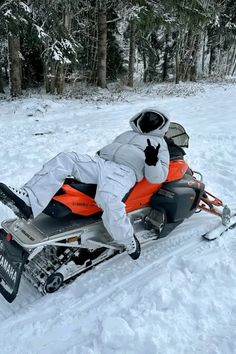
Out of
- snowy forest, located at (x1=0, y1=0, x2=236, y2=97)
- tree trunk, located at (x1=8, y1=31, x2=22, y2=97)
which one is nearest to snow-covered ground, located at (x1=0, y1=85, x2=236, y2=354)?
snowy forest, located at (x1=0, y1=0, x2=236, y2=97)

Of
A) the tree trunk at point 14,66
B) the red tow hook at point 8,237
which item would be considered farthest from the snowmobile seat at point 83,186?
the tree trunk at point 14,66

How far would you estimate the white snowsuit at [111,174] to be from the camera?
3025 millimetres

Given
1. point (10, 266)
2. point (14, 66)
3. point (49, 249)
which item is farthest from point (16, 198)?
point (14, 66)

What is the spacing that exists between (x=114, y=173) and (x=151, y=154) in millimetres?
372

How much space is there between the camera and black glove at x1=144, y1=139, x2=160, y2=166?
328cm

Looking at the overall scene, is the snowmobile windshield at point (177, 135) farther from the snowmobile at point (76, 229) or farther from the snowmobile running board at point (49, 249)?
the snowmobile running board at point (49, 249)

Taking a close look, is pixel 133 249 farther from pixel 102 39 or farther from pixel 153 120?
pixel 102 39

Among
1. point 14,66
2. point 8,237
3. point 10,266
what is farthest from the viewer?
point 14,66

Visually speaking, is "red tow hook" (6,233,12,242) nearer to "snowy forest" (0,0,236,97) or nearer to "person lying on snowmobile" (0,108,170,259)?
"person lying on snowmobile" (0,108,170,259)

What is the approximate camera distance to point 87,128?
25.6 feet

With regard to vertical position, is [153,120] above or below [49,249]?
above

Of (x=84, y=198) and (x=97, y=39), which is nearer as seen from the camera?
(x=84, y=198)

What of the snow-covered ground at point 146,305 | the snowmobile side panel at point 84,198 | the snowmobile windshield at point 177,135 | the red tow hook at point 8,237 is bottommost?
the snow-covered ground at point 146,305

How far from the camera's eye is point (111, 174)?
331 centimetres
